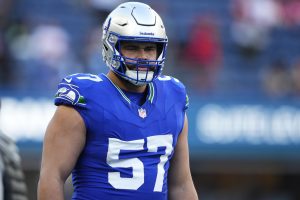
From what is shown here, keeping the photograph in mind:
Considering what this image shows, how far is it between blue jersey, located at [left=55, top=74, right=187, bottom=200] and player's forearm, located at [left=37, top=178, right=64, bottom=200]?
164 mm

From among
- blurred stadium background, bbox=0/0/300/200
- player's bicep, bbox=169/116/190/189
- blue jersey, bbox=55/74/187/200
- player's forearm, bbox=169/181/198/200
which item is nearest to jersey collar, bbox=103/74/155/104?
blue jersey, bbox=55/74/187/200

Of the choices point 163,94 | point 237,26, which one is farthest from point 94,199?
point 237,26

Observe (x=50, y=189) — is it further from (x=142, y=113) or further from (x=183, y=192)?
(x=183, y=192)

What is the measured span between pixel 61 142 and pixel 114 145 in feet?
0.85

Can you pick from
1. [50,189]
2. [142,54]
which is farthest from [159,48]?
[50,189]

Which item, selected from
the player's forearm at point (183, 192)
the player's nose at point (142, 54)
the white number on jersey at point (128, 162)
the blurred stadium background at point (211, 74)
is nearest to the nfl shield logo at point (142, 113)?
the white number on jersey at point (128, 162)

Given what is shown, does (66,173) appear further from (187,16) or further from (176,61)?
(187,16)

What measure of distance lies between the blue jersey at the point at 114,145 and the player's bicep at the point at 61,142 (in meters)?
0.06

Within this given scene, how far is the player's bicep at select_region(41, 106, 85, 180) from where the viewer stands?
168 inches

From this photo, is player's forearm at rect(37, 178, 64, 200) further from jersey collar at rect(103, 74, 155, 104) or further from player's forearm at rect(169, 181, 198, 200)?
player's forearm at rect(169, 181, 198, 200)

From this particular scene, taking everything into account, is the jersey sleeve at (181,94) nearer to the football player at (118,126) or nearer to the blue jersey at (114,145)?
the football player at (118,126)

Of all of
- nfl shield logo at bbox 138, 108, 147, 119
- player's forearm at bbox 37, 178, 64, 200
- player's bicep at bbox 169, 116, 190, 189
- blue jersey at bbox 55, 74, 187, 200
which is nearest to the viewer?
player's forearm at bbox 37, 178, 64, 200

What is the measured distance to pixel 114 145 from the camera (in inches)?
171

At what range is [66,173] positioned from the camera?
14.1 feet
